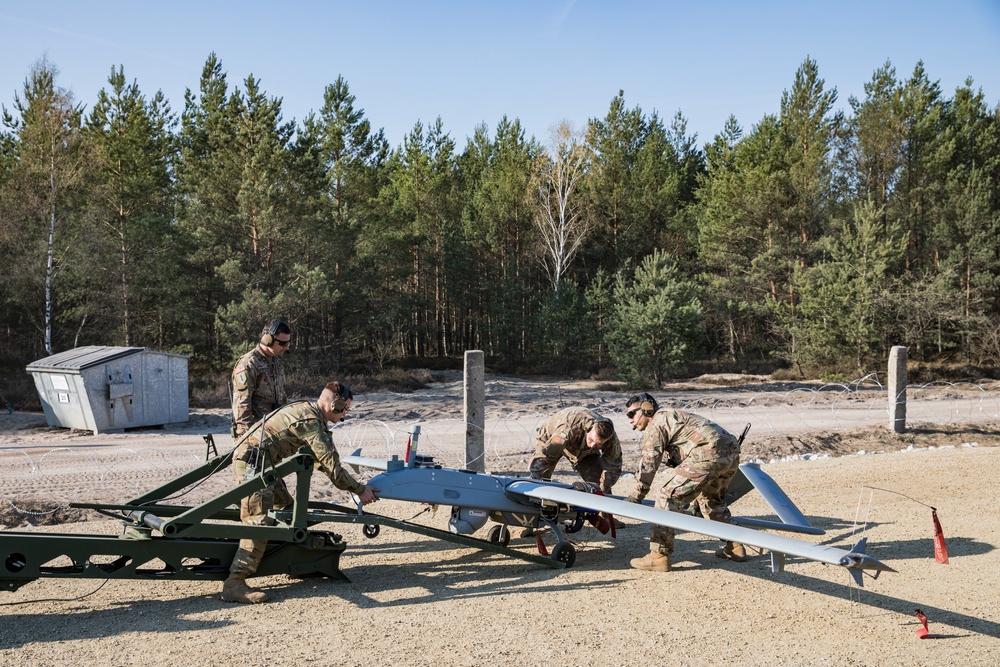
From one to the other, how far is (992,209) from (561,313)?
18.1 metres

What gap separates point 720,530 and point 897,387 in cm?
1047

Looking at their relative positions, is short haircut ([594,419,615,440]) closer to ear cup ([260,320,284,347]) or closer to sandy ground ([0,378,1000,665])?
sandy ground ([0,378,1000,665])

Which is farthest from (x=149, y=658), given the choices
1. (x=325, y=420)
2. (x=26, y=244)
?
(x=26, y=244)

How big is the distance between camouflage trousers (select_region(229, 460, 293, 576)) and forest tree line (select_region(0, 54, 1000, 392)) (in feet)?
59.5

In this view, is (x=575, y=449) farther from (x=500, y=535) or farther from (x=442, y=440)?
(x=442, y=440)

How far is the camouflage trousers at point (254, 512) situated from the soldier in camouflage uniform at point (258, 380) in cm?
66

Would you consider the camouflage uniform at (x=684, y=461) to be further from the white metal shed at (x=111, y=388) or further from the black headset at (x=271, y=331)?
the white metal shed at (x=111, y=388)

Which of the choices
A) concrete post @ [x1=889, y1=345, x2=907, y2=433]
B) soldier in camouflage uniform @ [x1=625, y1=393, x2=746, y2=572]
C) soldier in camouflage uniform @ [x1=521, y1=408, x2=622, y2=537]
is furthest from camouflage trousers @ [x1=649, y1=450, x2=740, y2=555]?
concrete post @ [x1=889, y1=345, x2=907, y2=433]

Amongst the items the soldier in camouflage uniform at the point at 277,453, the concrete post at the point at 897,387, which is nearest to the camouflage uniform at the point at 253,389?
the soldier in camouflage uniform at the point at 277,453

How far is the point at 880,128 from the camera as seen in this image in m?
32.4

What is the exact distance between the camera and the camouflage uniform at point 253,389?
720 centimetres

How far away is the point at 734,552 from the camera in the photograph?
769cm

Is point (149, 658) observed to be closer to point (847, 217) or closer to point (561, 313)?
point (561, 313)

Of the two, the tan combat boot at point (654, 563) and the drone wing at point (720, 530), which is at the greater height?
the drone wing at point (720, 530)
